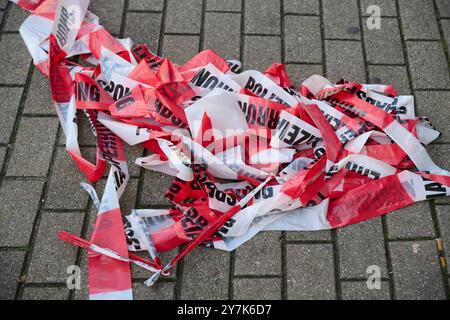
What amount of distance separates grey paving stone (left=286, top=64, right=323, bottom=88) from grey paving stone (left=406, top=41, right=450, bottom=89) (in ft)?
1.95

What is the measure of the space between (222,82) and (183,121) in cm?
34

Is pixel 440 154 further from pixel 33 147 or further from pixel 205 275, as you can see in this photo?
pixel 33 147

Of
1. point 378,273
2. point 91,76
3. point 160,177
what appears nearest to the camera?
point 378,273

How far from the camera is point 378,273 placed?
2.59m

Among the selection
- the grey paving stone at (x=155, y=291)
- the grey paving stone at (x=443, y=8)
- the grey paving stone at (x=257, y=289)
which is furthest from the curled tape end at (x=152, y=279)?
the grey paving stone at (x=443, y=8)

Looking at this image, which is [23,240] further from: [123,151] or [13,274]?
[123,151]

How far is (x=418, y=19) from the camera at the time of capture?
3.45 m

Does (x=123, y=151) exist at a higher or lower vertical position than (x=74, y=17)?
lower

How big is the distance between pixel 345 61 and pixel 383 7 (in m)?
0.57

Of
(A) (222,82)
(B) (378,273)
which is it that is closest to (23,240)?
(A) (222,82)

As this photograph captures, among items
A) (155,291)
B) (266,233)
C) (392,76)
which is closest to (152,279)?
(155,291)

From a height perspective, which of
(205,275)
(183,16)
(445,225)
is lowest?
(205,275)

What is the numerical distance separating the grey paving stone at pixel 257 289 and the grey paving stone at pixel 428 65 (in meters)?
1.54

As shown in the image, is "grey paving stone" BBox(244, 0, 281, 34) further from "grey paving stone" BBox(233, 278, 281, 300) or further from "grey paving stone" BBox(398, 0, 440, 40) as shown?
"grey paving stone" BBox(233, 278, 281, 300)
